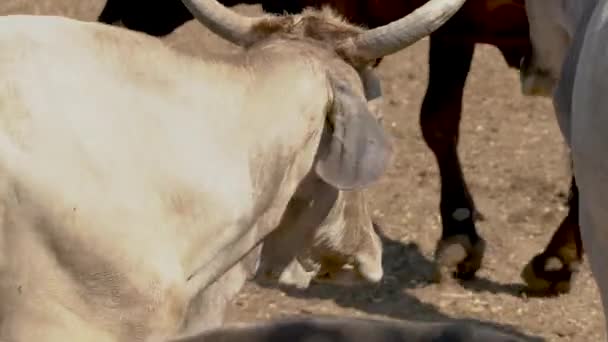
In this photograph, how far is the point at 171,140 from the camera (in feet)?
10.2

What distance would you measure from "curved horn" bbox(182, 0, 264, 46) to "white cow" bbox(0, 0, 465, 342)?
0.15 m

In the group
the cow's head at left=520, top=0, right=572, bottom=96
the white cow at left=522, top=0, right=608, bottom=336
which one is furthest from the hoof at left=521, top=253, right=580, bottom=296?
the white cow at left=522, top=0, right=608, bottom=336

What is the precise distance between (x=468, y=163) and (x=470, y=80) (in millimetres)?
1381

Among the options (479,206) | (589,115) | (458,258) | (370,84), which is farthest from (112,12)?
(589,115)

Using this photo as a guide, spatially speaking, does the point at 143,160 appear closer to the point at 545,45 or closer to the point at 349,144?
the point at 349,144

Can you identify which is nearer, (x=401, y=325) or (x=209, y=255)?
(x=401, y=325)

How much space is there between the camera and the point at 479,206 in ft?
21.0

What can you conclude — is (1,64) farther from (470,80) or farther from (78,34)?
(470,80)

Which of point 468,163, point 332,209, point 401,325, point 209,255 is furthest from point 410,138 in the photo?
point 401,325

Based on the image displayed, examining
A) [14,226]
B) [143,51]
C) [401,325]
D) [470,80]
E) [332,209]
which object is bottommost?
[470,80]

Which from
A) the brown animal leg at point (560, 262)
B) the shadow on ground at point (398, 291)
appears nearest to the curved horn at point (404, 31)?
the shadow on ground at point (398, 291)

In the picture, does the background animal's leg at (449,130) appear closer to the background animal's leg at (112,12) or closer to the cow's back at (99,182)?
the background animal's leg at (112,12)

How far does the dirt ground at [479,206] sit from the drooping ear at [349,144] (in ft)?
1.19

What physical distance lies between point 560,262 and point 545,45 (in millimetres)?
1457
